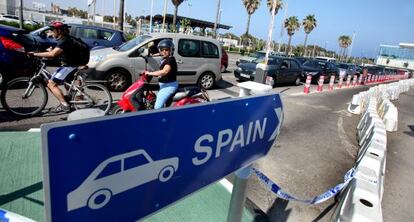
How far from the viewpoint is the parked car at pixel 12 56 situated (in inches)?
294

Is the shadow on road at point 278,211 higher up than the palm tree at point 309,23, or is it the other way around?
the palm tree at point 309,23

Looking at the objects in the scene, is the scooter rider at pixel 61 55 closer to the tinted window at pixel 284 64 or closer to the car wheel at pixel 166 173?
the car wheel at pixel 166 173

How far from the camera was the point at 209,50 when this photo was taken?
10.8 metres

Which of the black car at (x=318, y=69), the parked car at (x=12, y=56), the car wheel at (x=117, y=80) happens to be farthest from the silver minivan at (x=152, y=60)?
the black car at (x=318, y=69)

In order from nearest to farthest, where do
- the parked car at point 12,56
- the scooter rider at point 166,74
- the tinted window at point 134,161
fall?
1. the tinted window at point 134,161
2. the scooter rider at point 166,74
3. the parked car at point 12,56

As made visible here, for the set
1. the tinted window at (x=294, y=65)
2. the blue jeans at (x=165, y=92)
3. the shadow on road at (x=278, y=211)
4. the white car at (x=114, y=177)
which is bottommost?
the shadow on road at (x=278, y=211)

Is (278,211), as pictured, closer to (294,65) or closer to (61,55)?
(61,55)

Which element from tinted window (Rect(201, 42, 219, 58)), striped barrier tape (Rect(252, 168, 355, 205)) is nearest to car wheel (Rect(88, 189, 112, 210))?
A: striped barrier tape (Rect(252, 168, 355, 205))

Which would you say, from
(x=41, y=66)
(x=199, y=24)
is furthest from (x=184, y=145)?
(x=199, y=24)

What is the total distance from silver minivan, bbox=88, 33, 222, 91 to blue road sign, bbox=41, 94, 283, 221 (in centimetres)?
768

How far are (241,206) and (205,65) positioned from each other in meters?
9.23

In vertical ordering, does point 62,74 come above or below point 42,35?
below

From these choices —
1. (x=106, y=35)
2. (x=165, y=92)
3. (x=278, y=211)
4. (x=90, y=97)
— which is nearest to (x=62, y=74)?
(x=90, y=97)

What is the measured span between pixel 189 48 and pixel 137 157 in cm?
934
